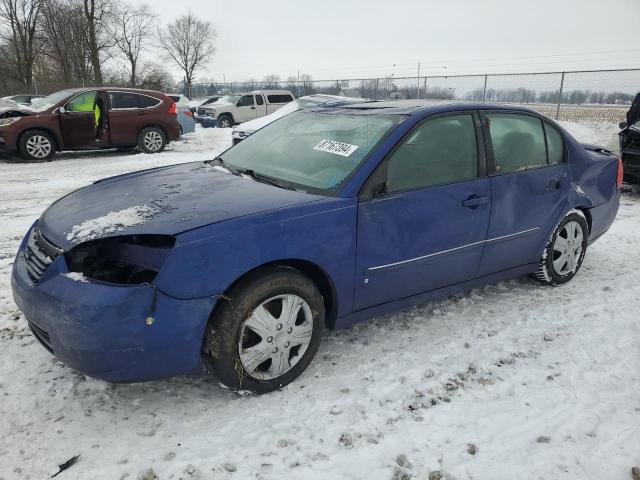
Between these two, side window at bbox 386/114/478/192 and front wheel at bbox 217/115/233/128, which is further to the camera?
front wheel at bbox 217/115/233/128

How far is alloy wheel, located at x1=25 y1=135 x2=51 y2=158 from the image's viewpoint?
990 centimetres

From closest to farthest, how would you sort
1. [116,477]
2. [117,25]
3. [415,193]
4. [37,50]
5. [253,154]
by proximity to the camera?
[116,477], [415,193], [253,154], [37,50], [117,25]

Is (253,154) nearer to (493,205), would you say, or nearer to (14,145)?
(493,205)

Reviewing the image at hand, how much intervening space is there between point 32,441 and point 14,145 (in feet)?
31.2

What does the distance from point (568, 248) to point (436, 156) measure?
71.1 inches

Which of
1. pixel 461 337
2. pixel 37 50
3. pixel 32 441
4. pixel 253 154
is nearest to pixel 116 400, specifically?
pixel 32 441

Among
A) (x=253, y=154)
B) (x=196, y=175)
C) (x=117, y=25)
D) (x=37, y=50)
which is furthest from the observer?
(x=117, y=25)

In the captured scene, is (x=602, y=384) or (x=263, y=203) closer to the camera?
(x=263, y=203)

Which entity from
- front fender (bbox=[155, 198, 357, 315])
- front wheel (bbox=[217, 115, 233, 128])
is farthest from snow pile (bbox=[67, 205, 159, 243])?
front wheel (bbox=[217, 115, 233, 128])

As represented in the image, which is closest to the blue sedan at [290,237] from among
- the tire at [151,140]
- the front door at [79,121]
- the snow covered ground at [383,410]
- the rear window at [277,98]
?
the snow covered ground at [383,410]

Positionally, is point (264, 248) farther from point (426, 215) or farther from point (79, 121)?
point (79, 121)

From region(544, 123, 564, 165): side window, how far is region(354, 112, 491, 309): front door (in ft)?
2.93

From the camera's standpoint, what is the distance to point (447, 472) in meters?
2.11

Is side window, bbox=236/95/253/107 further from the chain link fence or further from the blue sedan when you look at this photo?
the blue sedan
